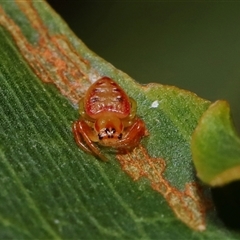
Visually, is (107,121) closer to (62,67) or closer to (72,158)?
(62,67)

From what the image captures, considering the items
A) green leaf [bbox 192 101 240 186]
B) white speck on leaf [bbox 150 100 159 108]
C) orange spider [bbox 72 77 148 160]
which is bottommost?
orange spider [bbox 72 77 148 160]

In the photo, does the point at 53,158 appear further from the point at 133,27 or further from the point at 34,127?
the point at 133,27

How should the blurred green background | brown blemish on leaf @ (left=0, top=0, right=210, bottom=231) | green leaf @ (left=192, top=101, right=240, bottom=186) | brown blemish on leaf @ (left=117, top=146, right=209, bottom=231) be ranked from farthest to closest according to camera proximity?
the blurred green background, brown blemish on leaf @ (left=0, top=0, right=210, bottom=231), brown blemish on leaf @ (left=117, top=146, right=209, bottom=231), green leaf @ (left=192, top=101, right=240, bottom=186)

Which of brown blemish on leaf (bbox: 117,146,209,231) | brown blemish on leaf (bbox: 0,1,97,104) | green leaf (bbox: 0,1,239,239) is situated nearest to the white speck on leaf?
green leaf (bbox: 0,1,239,239)

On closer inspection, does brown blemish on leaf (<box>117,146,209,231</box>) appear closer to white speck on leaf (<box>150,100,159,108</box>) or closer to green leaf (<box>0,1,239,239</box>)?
green leaf (<box>0,1,239,239</box>)

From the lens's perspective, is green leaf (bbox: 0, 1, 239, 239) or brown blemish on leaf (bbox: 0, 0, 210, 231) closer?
green leaf (bbox: 0, 1, 239, 239)

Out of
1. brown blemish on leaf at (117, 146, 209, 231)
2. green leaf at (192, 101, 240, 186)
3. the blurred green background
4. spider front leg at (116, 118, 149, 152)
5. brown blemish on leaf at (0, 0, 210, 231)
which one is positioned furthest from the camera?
→ the blurred green background

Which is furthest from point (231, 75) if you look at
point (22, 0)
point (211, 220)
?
point (211, 220)
